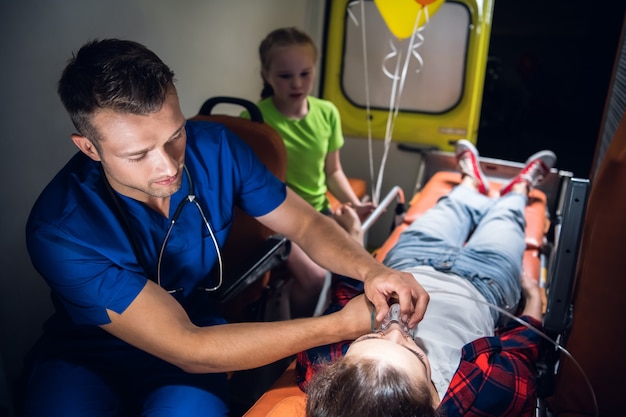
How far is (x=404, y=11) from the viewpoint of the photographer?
104 inches

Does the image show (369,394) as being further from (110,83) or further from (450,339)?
(110,83)

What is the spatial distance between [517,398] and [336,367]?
52cm

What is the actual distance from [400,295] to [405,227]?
147 centimetres

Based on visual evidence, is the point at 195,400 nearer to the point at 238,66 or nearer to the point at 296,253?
the point at 296,253

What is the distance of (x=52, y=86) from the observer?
1.83 m

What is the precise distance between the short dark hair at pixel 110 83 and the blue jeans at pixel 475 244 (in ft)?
4.07

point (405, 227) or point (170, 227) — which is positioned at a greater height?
point (170, 227)

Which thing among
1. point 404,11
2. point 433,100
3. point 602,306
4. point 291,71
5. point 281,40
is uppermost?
point 404,11

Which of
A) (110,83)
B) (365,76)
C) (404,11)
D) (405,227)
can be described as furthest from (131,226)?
(365,76)

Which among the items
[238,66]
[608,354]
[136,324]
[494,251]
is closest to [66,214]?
[136,324]

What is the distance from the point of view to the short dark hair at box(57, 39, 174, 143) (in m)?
1.21

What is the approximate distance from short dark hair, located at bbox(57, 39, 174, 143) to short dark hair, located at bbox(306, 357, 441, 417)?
761 mm

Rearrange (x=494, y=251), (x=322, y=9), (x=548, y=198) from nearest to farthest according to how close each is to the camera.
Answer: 1. (x=494, y=251)
2. (x=548, y=198)
3. (x=322, y=9)

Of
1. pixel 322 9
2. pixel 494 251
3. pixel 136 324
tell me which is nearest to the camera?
pixel 136 324
